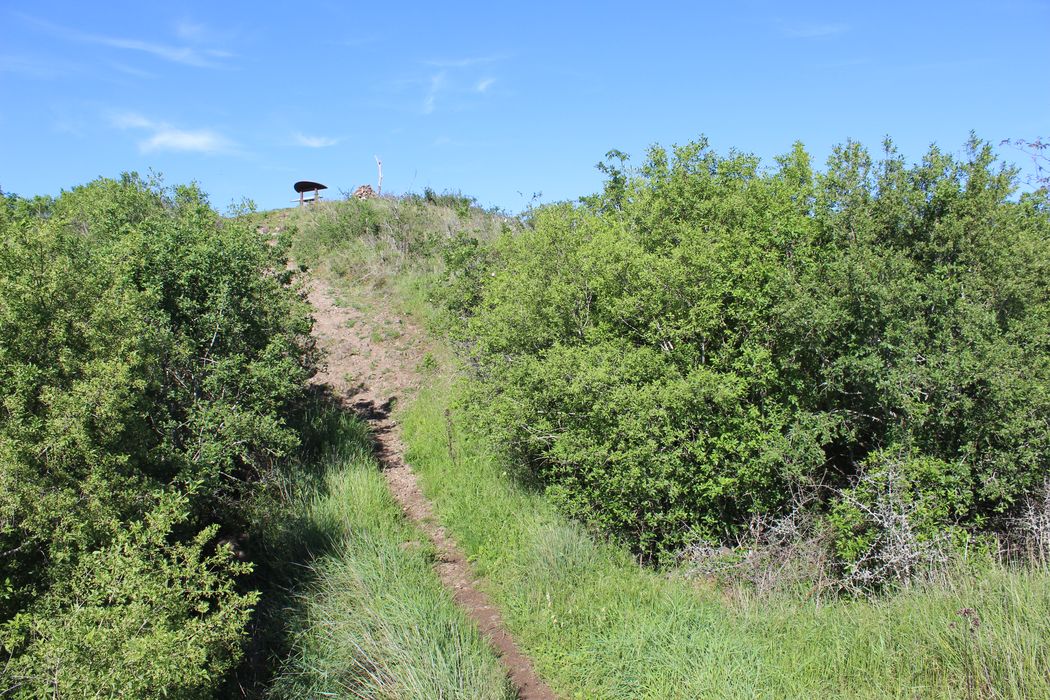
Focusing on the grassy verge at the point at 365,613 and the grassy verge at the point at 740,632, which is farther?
the grassy verge at the point at 365,613

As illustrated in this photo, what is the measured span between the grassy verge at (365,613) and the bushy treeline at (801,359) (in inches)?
75.2

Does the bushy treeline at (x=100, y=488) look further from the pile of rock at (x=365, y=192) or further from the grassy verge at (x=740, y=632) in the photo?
the pile of rock at (x=365, y=192)

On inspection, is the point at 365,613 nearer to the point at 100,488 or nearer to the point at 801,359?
the point at 100,488

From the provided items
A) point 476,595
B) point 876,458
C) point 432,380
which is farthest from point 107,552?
point 432,380

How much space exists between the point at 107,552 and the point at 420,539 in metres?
4.02

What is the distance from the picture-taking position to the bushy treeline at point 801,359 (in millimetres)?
6543

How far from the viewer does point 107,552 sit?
472cm

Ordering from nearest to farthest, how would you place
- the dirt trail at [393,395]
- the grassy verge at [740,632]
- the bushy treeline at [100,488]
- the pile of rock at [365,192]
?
Answer: 1. the bushy treeline at [100,488]
2. the grassy verge at [740,632]
3. the dirt trail at [393,395]
4. the pile of rock at [365,192]

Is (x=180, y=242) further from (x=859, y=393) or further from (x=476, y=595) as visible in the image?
(x=859, y=393)

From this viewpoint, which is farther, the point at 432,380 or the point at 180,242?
the point at 432,380

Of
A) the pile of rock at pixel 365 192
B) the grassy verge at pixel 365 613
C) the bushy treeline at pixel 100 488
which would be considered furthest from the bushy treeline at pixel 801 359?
the pile of rock at pixel 365 192

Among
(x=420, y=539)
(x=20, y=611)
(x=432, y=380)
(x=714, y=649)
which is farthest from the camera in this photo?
(x=432, y=380)

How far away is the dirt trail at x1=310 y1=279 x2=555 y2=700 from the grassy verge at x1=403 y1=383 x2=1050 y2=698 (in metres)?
0.21

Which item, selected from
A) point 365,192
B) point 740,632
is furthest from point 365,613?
point 365,192
